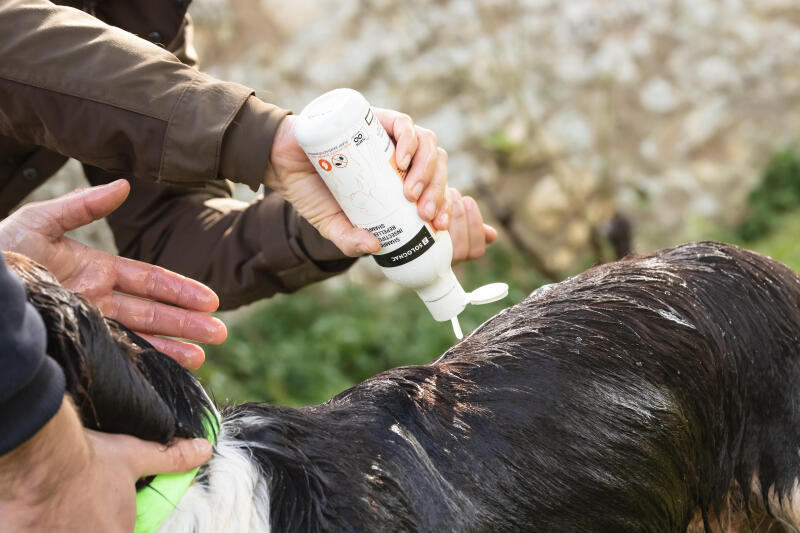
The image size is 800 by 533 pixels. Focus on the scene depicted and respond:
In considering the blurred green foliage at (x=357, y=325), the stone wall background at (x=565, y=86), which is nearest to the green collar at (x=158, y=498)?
the blurred green foliage at (x=357, y=325)

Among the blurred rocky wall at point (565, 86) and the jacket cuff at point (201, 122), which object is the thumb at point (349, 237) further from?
the blurred rocky wall at point (565, 86)

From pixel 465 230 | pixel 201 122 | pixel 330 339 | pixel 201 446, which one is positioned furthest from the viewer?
pixel 330 339

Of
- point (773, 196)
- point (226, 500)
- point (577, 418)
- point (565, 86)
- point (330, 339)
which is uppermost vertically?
point (577, 418)

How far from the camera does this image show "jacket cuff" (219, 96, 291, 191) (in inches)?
75.1

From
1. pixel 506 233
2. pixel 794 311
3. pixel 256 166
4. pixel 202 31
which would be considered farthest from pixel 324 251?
pixel 202 31

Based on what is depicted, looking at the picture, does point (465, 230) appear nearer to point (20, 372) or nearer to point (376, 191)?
point (376, 191)

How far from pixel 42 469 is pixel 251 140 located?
92 centimetres

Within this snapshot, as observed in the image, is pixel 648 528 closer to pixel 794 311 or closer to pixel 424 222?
pixel 794 311

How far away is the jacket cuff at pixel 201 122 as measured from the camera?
190 centimetres

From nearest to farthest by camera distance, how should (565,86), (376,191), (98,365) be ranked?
(98,365) → (376,191) → (565,86)

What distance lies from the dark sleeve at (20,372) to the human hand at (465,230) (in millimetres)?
1210

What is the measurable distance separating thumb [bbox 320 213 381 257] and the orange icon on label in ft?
0.56

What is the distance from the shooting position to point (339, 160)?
1.71m

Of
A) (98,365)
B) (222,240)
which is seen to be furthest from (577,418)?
(222,240)
